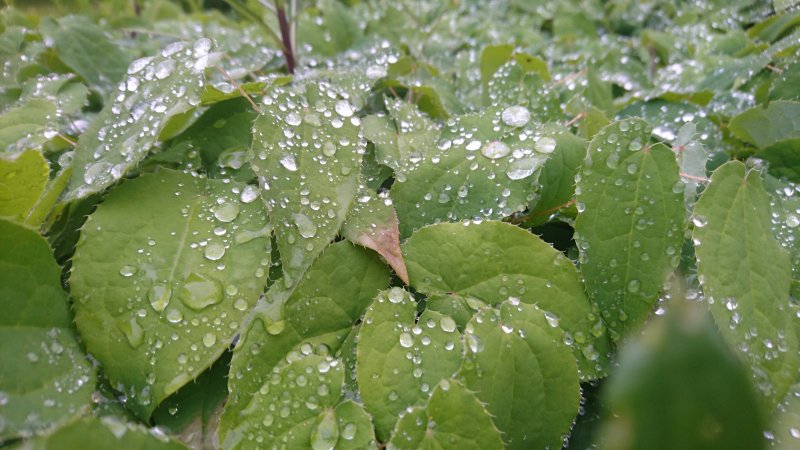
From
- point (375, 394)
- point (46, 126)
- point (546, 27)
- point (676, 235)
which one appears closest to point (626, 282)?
point (676, 235)

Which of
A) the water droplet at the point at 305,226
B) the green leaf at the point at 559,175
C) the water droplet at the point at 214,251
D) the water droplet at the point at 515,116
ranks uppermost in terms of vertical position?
the water droplet at the point at 305,226

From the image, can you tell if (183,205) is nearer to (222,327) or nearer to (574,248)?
(222,327)

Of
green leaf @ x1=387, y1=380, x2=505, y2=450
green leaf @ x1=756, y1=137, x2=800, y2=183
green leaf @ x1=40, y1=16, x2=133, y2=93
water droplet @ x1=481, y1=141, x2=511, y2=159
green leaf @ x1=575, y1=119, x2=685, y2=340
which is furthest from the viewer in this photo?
green leaf @ x1=40, y1=16, x2=133, y2=93

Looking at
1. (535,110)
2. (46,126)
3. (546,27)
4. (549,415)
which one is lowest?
(546,27)

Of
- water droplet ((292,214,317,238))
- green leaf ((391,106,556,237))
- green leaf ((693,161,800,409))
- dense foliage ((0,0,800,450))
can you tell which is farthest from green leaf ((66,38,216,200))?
green leaf ((693,161,800,409))

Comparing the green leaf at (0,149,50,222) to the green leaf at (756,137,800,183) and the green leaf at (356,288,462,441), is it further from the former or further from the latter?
the green leaf at (756,137,800,183)

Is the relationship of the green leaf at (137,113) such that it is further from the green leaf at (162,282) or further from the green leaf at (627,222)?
the green leaf at (627,222)

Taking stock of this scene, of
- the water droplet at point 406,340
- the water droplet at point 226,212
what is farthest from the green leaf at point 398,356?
the water droplet at point 226,212
